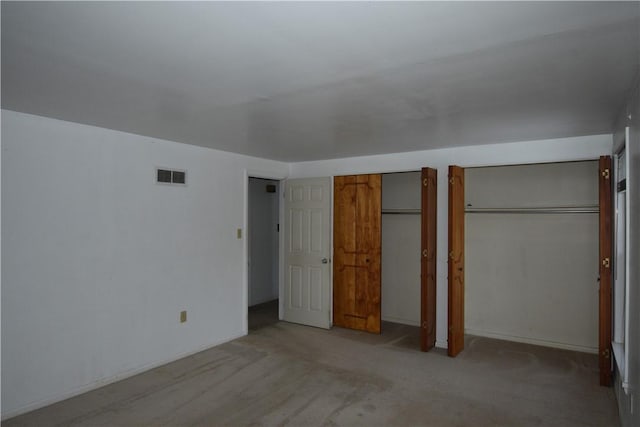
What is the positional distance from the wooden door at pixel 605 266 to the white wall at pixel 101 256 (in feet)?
12.6

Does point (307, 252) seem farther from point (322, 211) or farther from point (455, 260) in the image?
point (455, 260)

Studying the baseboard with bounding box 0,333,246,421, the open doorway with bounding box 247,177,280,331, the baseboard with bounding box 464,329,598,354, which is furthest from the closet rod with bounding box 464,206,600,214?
the baseboard with bounding box 0,333,246,421

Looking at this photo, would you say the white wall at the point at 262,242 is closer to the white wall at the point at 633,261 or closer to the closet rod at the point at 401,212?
the closet rod at the point at 401,212

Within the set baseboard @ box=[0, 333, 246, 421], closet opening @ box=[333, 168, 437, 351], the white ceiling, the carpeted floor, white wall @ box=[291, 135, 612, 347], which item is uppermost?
the white ceiling

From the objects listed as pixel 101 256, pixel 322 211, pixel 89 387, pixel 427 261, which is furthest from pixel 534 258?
pixel 89 387

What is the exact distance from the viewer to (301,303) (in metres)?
5.54

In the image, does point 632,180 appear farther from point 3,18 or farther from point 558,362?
point 3,18

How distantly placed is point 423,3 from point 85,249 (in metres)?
3.28

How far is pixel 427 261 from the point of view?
Result: 14.3 feet

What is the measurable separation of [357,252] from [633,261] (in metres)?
3.16

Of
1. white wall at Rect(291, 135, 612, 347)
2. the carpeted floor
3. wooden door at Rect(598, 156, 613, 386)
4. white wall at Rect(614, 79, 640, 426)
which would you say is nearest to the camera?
white wall at Rect(614, 79, 640, 426)

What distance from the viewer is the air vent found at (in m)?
3.99

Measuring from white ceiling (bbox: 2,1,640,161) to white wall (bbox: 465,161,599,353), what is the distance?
4.03ft

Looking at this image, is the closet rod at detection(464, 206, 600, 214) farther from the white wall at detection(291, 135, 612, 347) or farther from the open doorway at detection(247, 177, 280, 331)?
the open doorway at detection(247, 177, 280, 331)
